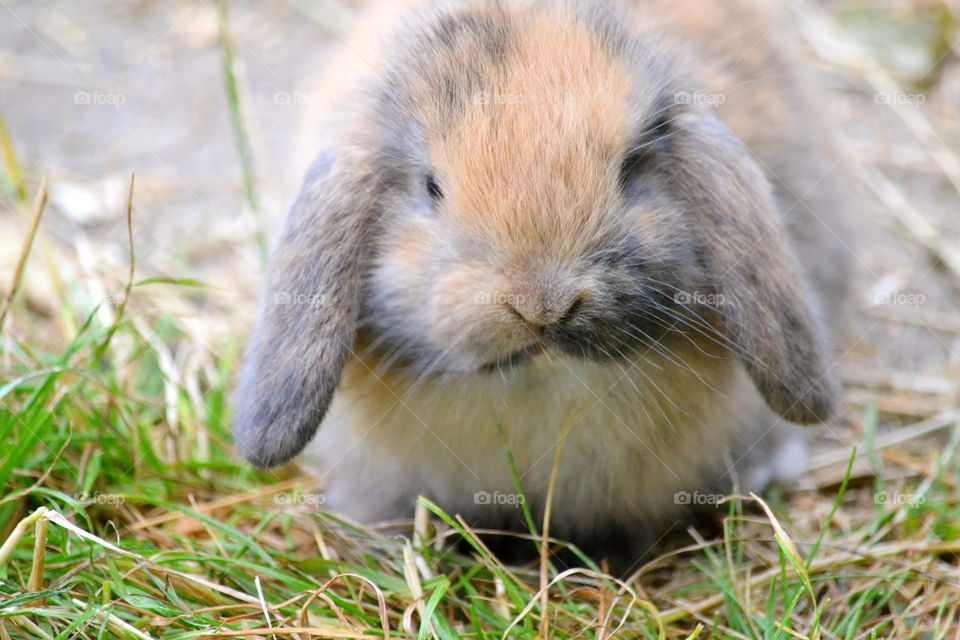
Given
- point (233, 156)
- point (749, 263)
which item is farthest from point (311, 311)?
point (233, 156)

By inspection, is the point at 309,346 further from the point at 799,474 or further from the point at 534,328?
the point at 799,474

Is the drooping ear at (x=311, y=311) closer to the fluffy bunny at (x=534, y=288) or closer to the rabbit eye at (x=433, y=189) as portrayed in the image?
the fluffy bunny at (x=534, y=288)

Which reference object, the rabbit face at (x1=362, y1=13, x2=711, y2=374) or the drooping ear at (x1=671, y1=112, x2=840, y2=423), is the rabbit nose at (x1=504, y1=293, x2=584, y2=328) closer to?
the rabbit face at (x1=362, y1=13, x2=711, y2=374)

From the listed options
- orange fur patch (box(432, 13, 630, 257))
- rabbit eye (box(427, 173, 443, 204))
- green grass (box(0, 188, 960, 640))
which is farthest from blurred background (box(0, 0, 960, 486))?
→ orange fur patch (box(432, 13, 630, 257))

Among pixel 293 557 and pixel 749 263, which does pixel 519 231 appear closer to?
pixel 749 263

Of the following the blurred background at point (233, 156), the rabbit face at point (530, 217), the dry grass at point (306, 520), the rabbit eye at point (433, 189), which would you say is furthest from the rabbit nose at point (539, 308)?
the blurred background at point (233, 156)
